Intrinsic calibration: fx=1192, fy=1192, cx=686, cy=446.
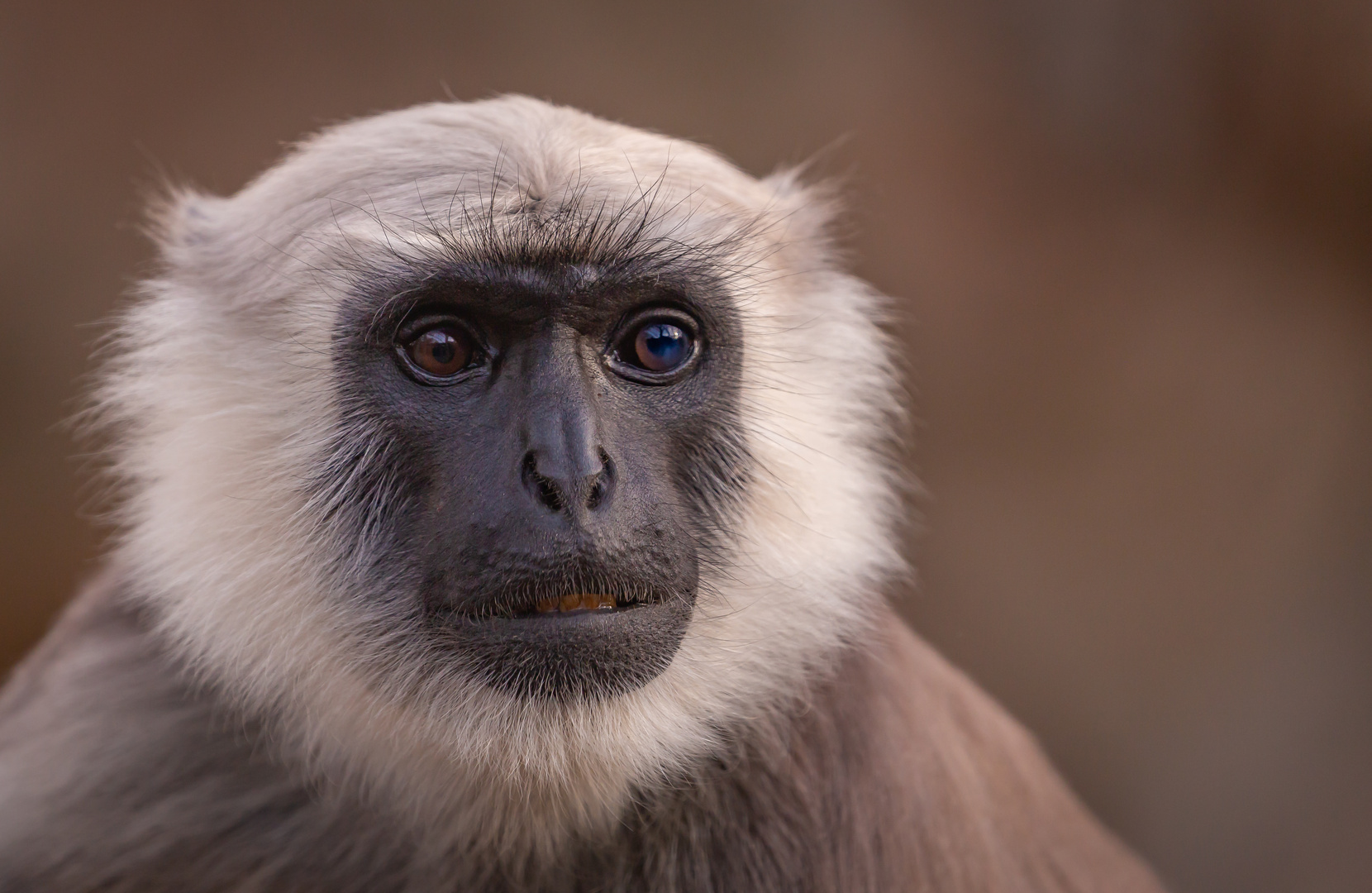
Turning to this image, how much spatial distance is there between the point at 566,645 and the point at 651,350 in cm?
57

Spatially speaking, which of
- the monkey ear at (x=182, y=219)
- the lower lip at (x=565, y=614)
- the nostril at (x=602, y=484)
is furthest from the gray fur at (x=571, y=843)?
the monkey ear at (x=182, y=219)

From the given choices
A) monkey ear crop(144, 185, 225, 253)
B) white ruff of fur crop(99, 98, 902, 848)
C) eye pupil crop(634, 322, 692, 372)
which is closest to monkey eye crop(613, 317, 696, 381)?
eye pupil crop(634, 322, 692, 372)

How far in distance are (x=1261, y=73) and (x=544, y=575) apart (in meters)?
4.00

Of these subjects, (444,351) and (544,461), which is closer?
(544,461)

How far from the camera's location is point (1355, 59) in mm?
4430

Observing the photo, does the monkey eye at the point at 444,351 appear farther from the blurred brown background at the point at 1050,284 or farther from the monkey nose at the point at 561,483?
the blurred brown background at the point at 1050,284

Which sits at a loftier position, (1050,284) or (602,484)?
(1050,284)

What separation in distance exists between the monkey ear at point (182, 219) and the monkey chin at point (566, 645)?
1198 mm

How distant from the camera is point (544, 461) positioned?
184 cm

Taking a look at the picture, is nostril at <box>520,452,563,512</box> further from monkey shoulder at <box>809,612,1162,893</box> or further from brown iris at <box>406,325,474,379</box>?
monkey shoulder at <box>809,612,1162,893</box>

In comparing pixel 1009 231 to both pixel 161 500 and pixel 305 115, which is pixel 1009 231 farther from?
pixel 161 500

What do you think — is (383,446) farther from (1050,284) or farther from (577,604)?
(1050,284)

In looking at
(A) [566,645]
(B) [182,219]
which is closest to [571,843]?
(A) [566,645]

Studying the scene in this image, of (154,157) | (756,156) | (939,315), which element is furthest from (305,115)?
(939,315)
